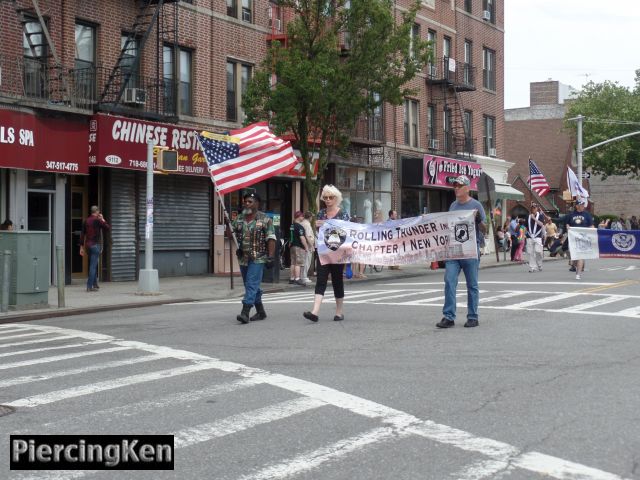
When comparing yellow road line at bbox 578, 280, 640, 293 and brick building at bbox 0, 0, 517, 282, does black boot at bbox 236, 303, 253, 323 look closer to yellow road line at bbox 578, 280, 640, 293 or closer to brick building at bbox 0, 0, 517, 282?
yellow road line at bbox 578, 280, 640, 293

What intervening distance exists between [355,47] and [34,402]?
1799cm

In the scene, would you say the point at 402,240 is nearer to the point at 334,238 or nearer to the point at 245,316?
the point at 334,238

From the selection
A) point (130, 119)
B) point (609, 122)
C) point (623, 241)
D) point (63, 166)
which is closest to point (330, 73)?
point (130, 119)

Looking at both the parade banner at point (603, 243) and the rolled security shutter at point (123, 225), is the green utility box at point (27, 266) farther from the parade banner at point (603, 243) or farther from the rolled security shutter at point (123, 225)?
the parade banner at point (603, 243)

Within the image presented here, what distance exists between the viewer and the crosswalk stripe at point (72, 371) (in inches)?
315

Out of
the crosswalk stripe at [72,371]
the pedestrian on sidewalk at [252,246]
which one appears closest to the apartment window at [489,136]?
the pedestrian on sidewalk at [252,246]

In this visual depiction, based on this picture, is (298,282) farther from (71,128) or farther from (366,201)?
(366,201)

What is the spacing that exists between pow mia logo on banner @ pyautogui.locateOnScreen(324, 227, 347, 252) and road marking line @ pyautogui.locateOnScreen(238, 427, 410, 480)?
6.81 metres

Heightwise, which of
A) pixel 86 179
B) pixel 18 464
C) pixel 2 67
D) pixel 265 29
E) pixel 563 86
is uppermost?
pixel 563 86

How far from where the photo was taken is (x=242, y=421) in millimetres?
6320

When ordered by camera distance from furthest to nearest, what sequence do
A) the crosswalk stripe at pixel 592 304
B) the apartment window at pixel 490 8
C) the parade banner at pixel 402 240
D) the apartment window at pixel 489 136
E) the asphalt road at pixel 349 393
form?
the apartment window at pixel 489 136
the apartment window at pixel 490 8
the crosswalk stripe at pixel 592 304
the parade banner at pixel 402 240
the asphalt road at pixel 349 393

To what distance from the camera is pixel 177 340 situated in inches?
420

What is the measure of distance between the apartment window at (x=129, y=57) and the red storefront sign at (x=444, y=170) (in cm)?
1539

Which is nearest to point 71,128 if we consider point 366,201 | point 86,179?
point 86,179
